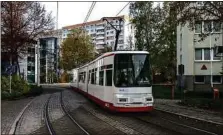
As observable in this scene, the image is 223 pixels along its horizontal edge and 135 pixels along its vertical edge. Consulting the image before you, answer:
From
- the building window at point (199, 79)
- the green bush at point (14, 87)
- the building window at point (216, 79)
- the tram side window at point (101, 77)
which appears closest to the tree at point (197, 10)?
the tram side window at point (101, 77)

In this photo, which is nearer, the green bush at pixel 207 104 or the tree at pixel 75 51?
the green bush at pixel 207 104

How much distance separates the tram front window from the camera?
19.0 m

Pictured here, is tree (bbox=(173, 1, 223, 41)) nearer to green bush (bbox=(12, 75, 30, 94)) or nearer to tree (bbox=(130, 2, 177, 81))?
green bush (bbox=(12, 75, 30, 94))

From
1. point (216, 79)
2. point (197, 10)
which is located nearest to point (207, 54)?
point (216, 79)

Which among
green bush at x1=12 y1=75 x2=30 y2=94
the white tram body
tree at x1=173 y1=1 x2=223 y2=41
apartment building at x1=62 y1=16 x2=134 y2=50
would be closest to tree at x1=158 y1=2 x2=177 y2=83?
apartment building at x1=62 y1=16 x2=134 y2=50

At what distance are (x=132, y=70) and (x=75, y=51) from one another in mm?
71240

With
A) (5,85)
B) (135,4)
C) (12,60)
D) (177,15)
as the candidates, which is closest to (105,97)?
(177,15)

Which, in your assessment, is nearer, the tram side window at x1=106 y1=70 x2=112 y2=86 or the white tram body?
the white tram body

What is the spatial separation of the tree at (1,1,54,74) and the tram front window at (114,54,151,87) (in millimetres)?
22672

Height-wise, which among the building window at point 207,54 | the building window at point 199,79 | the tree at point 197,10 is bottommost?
the building window at point 199,79

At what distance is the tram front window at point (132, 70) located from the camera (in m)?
19.0

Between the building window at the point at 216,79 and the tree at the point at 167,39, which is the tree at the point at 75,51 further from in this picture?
the building window at the point at 216,79

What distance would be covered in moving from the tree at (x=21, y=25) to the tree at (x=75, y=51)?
1714 inches

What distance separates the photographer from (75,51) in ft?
295
